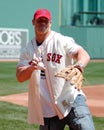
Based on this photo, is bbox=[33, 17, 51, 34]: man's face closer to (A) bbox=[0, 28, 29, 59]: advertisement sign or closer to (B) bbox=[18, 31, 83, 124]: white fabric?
(B) bbox=[18, 31, 83, 124]: white fabric

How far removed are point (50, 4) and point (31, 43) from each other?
3566 cm

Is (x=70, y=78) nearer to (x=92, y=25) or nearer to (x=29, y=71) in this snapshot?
(x=29, y=71)

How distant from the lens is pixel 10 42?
32438 millimetres

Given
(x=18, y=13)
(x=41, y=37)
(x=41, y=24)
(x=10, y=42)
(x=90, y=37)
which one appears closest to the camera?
(x=41, y=24)

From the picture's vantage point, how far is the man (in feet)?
14.5

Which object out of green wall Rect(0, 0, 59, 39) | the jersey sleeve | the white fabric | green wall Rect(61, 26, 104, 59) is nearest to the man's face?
the white fabric

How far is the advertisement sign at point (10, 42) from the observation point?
106ft

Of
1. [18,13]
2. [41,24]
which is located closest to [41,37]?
[41,24]

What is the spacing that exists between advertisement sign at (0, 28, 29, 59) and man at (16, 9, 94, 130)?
27.9m

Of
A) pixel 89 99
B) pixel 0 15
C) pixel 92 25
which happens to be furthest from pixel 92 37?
pixel 89 99

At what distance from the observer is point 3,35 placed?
109 ft

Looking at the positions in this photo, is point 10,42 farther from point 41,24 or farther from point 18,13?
point 41,24

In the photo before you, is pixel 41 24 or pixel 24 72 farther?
pixel 24 72

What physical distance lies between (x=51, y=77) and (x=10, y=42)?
28123 mm
